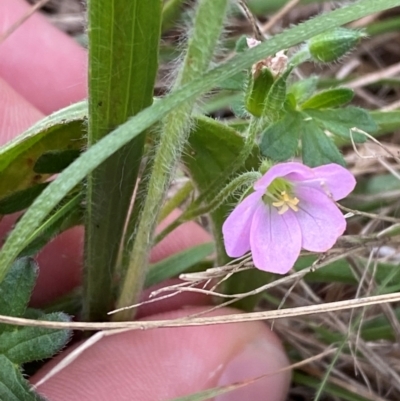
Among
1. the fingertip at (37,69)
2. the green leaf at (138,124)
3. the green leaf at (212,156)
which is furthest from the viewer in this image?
the fingertip at (37,69)

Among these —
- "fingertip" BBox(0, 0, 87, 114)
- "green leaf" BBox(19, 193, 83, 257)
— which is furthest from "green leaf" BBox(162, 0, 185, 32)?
"green leaf" BBox(19, 193, 83, 257)

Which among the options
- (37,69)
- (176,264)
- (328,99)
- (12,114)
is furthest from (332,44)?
(37,69)

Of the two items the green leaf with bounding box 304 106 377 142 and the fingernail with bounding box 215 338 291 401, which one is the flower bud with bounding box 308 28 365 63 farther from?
the fingernail with bounding box 215 338 291 401

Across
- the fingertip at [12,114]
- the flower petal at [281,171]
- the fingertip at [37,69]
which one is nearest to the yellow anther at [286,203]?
the flower petal at [281,171]

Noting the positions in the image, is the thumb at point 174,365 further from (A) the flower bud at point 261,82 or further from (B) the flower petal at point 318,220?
(A) the flower bud at point 261,82

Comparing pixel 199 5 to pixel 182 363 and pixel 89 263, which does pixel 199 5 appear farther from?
pixel 182 363
